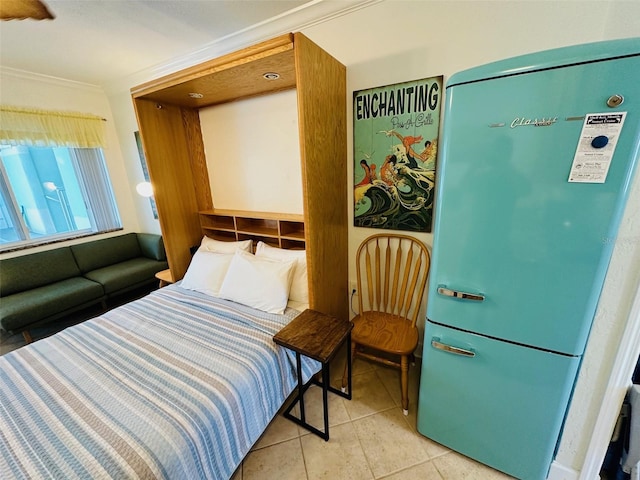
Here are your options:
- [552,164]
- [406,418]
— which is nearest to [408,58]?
[552,164]

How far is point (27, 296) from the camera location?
94.2 inches

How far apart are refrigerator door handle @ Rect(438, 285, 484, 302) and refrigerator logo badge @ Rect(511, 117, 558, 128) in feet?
2.18

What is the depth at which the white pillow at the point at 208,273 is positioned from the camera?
6.40ft

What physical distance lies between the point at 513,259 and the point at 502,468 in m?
1.09

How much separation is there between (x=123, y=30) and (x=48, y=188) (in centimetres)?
223

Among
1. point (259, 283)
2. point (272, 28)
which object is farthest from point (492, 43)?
point (259, 283)

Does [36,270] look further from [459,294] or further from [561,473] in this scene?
[561,473]

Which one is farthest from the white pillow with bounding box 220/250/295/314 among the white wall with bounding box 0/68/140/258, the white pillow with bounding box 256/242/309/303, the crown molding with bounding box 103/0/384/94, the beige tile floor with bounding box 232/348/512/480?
the white wall with bounding box 0/68/140/258

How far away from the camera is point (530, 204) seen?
3.03 ft

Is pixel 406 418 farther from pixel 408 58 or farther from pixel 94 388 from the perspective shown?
pixel 408 58

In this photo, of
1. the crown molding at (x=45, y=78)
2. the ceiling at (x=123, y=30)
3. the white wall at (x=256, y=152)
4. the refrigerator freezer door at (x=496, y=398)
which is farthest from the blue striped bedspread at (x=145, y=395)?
the crown molding at (x=45, y=78)

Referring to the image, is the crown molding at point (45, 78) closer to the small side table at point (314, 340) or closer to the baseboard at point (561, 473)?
the small side table at point (314, 340)

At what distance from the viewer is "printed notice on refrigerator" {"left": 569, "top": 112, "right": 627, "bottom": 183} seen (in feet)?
2.55

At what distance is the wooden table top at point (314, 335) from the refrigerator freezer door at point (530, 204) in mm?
608
